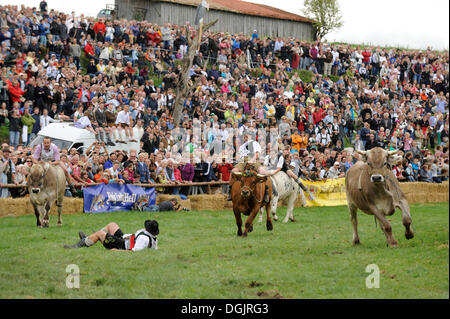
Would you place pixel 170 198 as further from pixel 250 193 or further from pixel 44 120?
pixel 250 193

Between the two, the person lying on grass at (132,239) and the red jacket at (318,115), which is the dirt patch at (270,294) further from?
the red jacket at (318,115)

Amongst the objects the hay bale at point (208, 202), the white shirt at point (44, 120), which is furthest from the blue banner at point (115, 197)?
the white shirt at point (44, 120)

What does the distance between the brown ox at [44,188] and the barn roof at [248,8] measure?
113ft

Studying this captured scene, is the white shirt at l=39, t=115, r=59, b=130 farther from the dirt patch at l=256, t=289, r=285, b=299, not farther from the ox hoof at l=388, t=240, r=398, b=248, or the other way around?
the dirt patch at l=256, t=289, r=285, b=299

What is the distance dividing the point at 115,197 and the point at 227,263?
37.1ft

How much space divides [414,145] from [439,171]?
11.8 ft

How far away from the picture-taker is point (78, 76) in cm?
3050

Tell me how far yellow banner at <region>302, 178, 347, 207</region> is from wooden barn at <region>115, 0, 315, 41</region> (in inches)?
1054

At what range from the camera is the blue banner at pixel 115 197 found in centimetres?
2352

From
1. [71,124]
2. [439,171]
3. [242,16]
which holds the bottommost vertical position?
[439,171]

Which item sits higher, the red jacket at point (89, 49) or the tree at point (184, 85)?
the red jacket at point (89, 49)

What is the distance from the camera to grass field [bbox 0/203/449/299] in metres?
11.0
